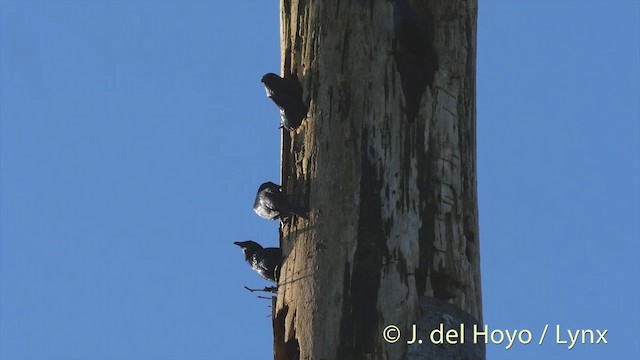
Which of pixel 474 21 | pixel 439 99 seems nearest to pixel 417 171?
pixel 439 99

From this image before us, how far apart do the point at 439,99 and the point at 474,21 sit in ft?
1.80

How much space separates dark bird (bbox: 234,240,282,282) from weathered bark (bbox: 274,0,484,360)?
9.5 inches

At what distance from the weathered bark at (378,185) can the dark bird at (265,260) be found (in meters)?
0.24

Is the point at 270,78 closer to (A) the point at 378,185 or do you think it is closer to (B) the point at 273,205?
(B) the point at 273,205

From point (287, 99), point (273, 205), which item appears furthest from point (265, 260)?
point (287, 99)

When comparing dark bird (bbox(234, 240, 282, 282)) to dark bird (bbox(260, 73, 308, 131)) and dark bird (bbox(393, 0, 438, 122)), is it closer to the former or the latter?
dark bird (bbox(260, 73, 308, 131))

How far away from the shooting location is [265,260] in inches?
326

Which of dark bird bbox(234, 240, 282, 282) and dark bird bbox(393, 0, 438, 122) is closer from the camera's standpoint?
dark bird bbox(393, 0, 438, 122)

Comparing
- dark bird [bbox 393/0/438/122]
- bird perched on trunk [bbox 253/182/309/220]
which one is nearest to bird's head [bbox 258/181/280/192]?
bird perched on trunk [bbox 253/182/309/220]

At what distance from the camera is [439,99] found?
8.00 metres

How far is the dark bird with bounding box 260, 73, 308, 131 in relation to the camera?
8.12 meters

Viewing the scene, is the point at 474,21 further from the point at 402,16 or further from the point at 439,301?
the point at 439,301

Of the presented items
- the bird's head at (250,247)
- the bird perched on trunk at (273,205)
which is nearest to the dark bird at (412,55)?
the bird perched on trunk at (273,205)

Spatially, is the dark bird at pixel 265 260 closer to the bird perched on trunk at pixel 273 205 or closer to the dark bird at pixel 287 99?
the bird perched on trunk at pixel 273 205
